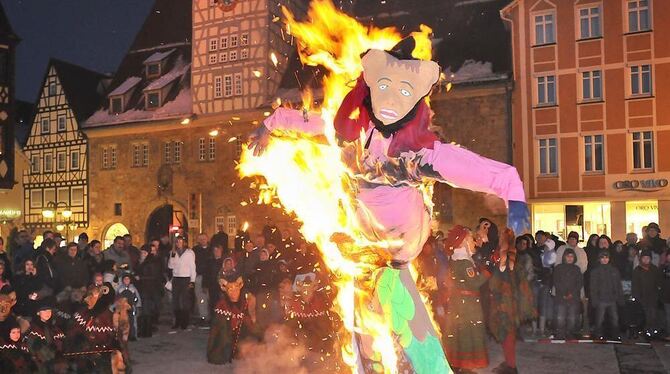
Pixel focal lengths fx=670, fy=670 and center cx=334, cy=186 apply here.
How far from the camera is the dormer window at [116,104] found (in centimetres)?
2939

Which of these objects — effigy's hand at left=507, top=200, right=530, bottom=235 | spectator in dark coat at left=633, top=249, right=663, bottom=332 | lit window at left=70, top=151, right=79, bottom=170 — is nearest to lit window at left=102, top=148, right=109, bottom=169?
lit window at left=70, top=151, right=79, bottom=170

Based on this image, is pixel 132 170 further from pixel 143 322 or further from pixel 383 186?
pixel 383 186

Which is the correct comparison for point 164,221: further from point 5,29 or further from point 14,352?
point 14,352

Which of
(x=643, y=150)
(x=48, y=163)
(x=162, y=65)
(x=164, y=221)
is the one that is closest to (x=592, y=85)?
(x=643, y=150)

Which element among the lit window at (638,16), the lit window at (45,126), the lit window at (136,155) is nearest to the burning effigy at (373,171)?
the lit window at (638,16)

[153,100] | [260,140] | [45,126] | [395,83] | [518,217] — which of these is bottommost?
[518,217]

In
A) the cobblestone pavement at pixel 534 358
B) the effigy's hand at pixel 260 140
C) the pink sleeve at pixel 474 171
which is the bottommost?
the cobblestone pavement at pixel 534 358

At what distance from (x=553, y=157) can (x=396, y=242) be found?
746 inches

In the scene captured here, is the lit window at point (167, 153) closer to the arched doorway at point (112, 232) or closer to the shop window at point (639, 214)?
the arched doorway at point (112, 232)

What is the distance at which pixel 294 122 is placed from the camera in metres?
4.77

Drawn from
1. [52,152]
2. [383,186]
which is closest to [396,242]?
[383,186]

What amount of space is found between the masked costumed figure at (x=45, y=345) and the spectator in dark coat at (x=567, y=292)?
760 cm

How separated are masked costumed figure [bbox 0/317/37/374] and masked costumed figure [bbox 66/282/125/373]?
43 cm

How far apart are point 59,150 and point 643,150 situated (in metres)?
24.2
